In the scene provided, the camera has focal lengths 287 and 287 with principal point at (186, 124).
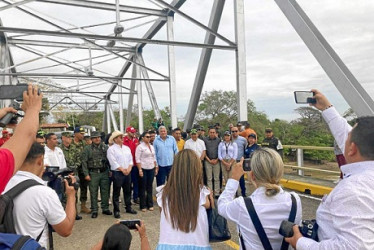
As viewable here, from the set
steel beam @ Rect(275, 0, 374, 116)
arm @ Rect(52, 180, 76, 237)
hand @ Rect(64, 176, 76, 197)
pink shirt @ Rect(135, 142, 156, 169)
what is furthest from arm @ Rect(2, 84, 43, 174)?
pink shirt @ Rect(135, 142, 156, 169)

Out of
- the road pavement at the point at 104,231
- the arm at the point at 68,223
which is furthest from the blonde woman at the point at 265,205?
the road pavement at the point at 104,231

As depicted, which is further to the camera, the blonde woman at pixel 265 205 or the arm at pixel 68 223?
the arm at pixel 68 223

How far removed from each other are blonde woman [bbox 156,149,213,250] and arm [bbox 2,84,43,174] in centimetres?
114

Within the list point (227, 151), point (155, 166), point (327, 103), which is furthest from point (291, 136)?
point (327, 103)

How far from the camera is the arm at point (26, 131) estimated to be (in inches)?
42.7

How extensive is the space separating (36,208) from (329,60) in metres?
4.97

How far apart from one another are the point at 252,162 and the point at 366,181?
80cm

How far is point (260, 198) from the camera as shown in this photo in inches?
72.2

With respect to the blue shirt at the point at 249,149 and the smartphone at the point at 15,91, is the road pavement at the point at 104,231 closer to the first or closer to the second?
the blue shirt at the point at 249,149

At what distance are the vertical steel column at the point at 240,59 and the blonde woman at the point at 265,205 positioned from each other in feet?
22.8

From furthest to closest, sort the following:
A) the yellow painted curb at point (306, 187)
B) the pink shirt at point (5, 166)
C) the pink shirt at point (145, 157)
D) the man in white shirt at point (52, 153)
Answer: the yellow painted curb at point (306, 187), the pink shirt at point (145, 157), the man in white shirt at point (52, 153), the pink shirt at point (5, 166)

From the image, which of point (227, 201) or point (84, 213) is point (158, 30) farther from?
point (227, 201)

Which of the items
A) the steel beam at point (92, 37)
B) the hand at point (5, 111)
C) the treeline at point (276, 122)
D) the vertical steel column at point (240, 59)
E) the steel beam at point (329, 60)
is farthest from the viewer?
the treeline at point (276, 122)

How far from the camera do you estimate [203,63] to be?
31.2 ft
